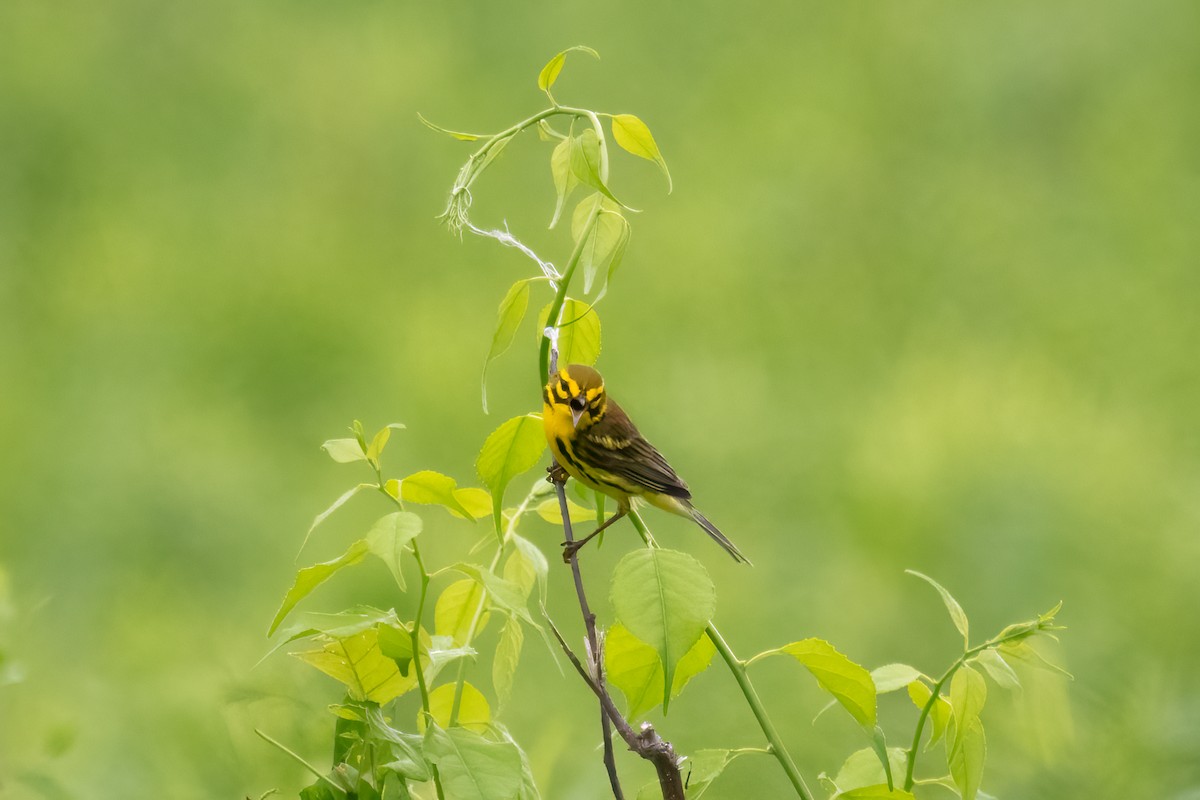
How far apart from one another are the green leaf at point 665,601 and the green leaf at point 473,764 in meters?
0.10

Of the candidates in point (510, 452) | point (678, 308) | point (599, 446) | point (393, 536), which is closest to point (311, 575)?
point (393, 536)

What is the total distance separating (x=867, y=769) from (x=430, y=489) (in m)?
0.37

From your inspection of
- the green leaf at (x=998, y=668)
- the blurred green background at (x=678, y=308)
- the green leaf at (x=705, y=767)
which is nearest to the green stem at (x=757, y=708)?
the green leaf at (x=705, y=767)

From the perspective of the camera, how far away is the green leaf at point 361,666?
940 mm

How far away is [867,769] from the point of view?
101cm

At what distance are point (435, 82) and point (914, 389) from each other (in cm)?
210

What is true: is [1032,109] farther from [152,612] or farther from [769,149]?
[152,612]

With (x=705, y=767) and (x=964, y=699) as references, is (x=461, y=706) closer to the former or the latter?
(x=705, y=767)

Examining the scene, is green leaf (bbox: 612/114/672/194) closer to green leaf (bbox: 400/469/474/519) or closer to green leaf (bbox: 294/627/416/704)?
green leaf (bbox: 400/469/474/519)

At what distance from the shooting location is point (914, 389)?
12.9 ft

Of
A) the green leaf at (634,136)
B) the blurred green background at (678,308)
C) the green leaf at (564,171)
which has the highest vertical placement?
the green leaf at (634,136)

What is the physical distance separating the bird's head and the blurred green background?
0.76 meters

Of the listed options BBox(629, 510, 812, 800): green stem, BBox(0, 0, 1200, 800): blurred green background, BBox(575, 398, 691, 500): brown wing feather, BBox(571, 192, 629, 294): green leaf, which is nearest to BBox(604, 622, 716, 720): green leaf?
BBox(629, 510, 812, 800): green stem

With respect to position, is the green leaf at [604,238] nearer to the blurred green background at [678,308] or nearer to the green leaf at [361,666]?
the green leaf at [361,666]
